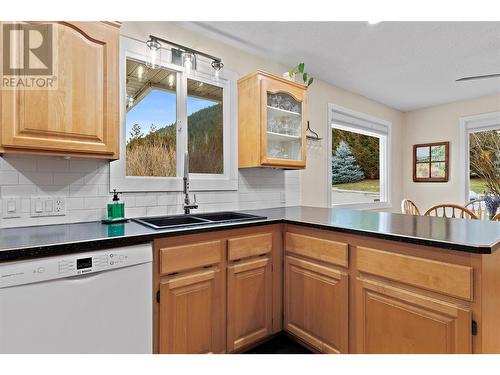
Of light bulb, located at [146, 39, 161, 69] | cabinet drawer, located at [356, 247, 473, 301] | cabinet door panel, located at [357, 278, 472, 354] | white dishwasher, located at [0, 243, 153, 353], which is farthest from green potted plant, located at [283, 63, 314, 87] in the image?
white dishwasher, located at [0, 243, 153, 353]

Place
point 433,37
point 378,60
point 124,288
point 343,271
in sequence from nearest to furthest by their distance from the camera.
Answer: point 124,288 < point 343,271 < point 433,37 < point 378,60

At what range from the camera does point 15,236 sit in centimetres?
137

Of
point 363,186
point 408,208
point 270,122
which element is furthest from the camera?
point 363,186

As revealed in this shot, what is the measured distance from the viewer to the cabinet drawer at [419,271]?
121 cm

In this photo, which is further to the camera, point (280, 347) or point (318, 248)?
point (280, 347)

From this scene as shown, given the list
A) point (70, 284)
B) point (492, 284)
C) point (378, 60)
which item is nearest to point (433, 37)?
point (378, 60)

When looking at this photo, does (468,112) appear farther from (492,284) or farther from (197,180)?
(197,180)

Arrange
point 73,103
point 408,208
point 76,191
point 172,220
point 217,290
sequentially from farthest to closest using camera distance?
point 408,208
point 172,220
point 76,191
point 217,290
point 73,103

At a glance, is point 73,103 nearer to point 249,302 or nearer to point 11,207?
point 11,207

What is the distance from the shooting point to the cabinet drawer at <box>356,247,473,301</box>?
1.21 m

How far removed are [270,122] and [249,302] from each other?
60.5 inches

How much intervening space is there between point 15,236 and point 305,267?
1.58 metres

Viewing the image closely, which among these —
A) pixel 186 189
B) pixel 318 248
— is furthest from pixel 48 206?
pixel 318 248

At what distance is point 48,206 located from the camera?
68.0 inches
